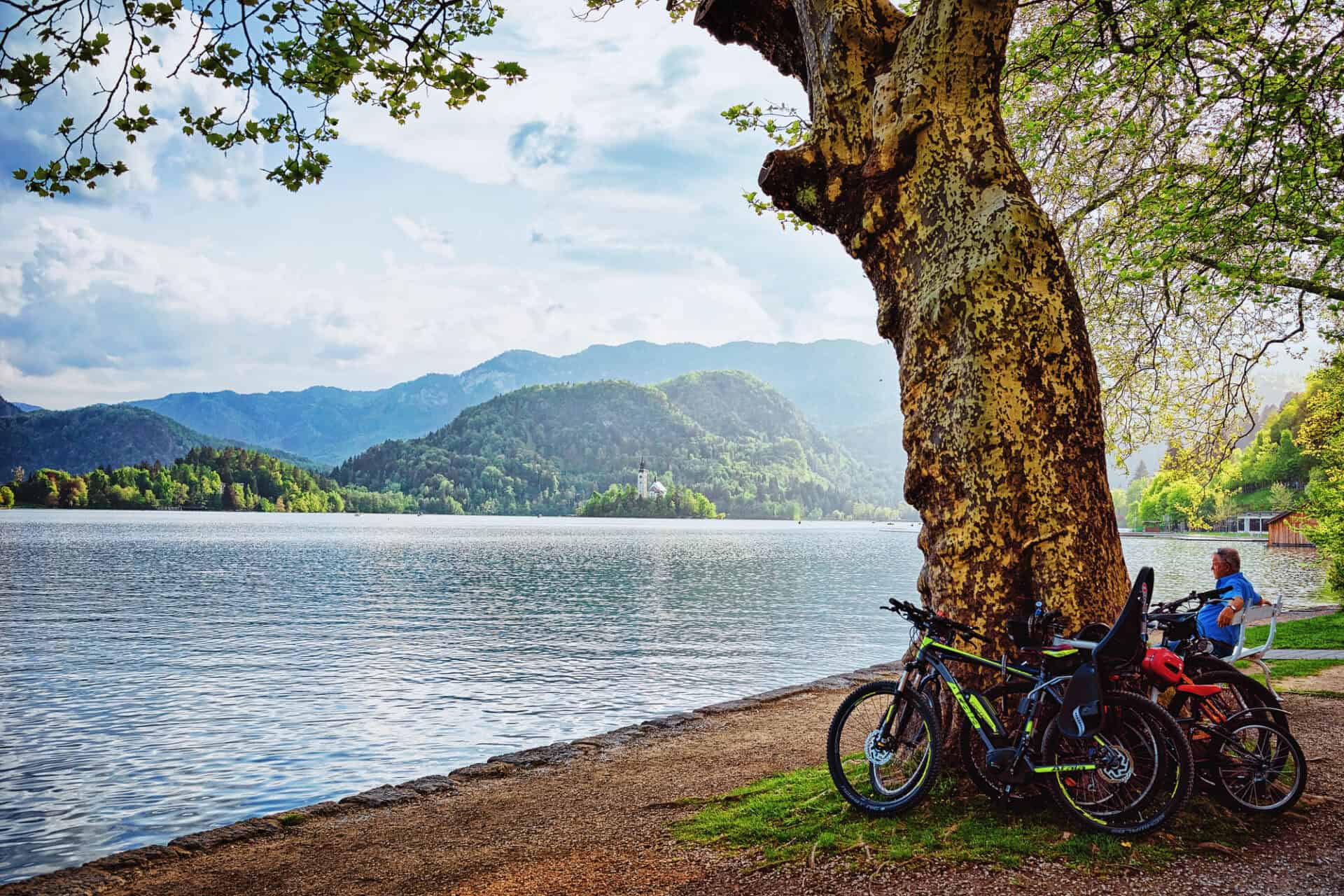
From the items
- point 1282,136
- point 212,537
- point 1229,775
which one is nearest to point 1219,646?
point 1229,775

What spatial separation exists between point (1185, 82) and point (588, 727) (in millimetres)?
13457

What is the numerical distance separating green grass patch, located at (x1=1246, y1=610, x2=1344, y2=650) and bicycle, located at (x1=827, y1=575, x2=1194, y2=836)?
11.8 meters

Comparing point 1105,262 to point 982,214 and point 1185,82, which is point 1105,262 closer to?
point 1185,82

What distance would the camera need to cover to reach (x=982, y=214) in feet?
22.9

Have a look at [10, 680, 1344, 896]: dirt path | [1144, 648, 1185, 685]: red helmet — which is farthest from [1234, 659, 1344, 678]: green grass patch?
[1144, 648, 1185, 685]: red helmet

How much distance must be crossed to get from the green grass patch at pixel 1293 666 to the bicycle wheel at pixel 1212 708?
736 centimetres

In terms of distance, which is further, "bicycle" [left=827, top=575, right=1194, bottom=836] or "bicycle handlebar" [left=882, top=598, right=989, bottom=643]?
"bicycle handlebar" [left=882, top=598, right=989, bottom=643]

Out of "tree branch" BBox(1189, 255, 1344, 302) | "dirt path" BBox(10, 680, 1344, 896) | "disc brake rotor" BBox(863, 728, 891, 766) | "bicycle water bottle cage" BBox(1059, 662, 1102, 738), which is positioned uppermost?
"tree branch" BBox(1189, 255, 1344, 302)

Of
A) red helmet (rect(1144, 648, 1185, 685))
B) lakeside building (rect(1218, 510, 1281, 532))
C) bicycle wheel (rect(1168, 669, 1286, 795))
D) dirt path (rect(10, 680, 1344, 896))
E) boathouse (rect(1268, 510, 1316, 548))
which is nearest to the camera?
dirt path (rect(10, 680, 1344, 896))

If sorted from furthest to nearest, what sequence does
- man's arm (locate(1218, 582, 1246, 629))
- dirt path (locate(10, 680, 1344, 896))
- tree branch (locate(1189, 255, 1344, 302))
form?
tree branch (locate(1189, 255, 1344, 302)) < man's arm (locate(1218, 582, 1246, 629)) < dirt path (locate(10, 680, 1344, 896))

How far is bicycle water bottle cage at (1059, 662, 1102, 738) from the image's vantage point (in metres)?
5.72

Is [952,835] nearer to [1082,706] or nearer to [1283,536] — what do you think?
[1082,706]

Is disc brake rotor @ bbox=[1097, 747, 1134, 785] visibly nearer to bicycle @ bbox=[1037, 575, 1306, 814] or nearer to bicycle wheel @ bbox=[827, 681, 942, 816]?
bicycle @ bbox=[1037, 575, 1306, 814]

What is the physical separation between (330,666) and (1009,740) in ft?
64.5
